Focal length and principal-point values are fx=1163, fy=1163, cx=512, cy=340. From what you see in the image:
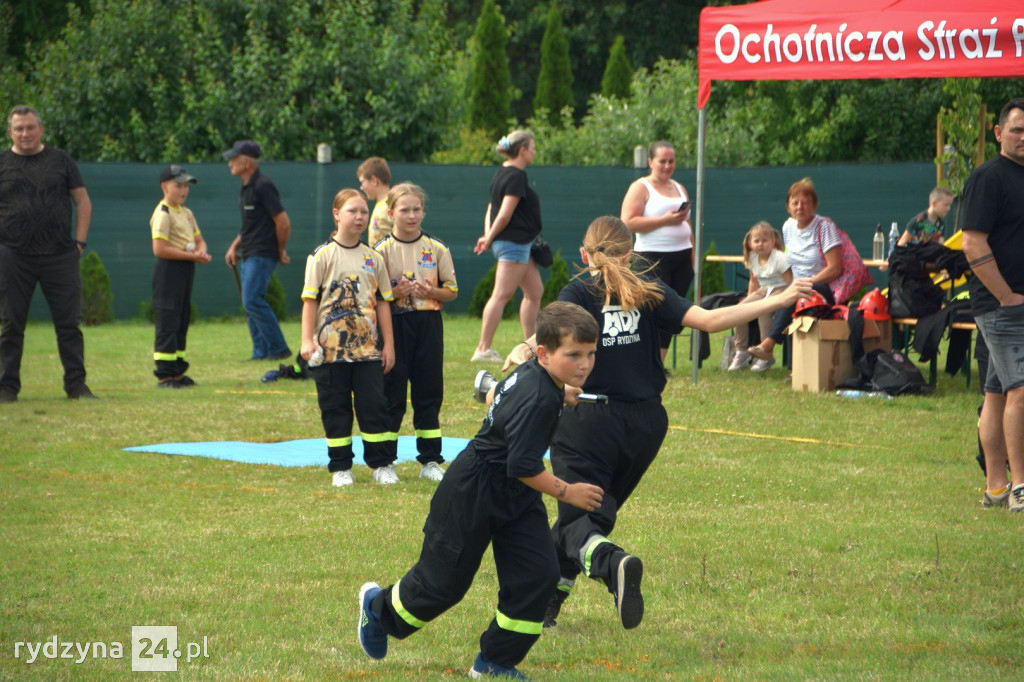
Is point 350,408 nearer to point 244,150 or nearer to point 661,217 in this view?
point 661,217

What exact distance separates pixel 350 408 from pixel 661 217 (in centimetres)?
423

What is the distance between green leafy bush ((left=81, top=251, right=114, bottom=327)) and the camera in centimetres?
1778

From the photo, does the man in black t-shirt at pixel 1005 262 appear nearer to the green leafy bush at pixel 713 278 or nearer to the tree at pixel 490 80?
the green leafy bush at pixel 713 278

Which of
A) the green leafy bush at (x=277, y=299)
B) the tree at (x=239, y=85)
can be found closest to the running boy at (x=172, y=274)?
the green leafy bush at (x=277, y=299)

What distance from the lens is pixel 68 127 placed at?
23.2 m

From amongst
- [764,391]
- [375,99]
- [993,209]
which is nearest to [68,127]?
[375,99]

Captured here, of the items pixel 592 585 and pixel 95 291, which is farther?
pixel 95 291

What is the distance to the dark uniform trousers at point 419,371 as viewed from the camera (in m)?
7.23

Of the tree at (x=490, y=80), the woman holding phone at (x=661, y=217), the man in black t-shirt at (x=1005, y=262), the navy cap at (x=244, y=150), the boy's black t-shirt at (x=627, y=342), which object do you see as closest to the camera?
the boy's black t-shirt at (x=627, y=342)

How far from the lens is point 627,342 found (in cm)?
468

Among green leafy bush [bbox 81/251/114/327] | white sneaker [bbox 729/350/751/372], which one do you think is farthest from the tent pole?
green leafy bush [bbox 81/251/114/327]

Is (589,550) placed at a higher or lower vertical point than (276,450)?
higher

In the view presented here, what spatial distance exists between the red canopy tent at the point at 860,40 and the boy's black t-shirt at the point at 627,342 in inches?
190

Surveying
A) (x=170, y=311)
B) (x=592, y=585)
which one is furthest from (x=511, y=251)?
(x=592, y=585)
